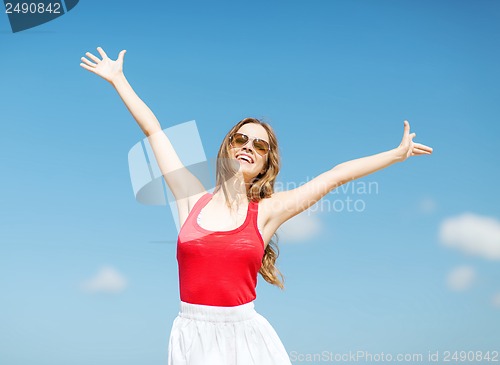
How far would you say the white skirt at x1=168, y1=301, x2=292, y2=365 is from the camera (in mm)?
3869

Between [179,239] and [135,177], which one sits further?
[135,177]

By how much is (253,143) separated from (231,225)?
0.71 m

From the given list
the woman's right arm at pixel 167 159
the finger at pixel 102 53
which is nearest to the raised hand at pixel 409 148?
the woman's right arm at pixel 167 159

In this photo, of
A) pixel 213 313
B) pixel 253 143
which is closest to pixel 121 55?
pixel 253 143

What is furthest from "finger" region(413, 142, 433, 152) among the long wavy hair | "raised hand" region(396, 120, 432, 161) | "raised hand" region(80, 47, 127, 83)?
"raised hand" region(80, 47, 127, 83)

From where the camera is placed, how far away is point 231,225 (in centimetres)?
412

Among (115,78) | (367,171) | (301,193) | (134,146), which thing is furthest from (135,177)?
(367,171)

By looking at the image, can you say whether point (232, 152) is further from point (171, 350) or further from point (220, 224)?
point (171, 350)

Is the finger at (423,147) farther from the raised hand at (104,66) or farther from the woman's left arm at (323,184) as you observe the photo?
the raised hand at (104,66)

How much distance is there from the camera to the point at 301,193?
423 centimetres

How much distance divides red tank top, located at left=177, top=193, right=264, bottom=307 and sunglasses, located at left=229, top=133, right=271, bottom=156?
73 cm

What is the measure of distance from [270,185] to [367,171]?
76cm

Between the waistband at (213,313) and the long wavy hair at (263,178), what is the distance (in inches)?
21.1

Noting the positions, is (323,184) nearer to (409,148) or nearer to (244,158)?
(244,158)
